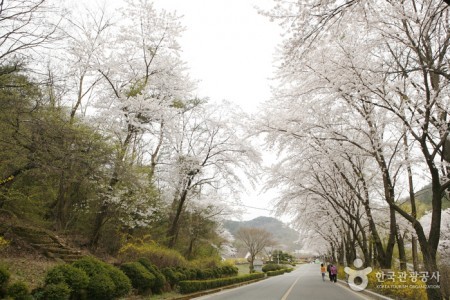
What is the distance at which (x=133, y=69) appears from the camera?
19172 mm

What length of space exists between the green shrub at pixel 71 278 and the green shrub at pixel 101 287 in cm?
34

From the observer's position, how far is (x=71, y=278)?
8336 mm

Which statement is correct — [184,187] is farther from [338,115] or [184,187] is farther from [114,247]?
[338,115]

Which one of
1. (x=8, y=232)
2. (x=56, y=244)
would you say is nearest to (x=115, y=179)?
(x=56, y=244)

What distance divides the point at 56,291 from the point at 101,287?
1.65m

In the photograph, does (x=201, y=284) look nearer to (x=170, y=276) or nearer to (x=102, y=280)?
(x=170, y=276)

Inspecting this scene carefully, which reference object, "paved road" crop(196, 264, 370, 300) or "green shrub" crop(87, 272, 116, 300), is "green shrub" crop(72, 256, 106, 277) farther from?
"paved road" crop(196, 264, 370, 300)

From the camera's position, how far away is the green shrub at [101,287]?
8.97m

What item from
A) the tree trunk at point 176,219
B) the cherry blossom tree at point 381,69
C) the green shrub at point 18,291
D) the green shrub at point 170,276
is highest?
the cherry blossom tree at point 381,69

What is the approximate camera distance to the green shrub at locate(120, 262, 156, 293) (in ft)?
38.3

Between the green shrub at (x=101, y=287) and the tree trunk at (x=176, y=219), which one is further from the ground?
the tree trunk at (x=176, y=219)

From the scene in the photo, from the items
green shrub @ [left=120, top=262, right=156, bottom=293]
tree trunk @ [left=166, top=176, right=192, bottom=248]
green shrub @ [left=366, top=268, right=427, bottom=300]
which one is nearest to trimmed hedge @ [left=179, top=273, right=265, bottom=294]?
green shrub @ [left=120, top=262, right=156, bottom=293]

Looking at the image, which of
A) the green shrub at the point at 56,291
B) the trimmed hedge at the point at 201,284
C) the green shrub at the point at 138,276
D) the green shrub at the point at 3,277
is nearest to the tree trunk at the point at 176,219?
the trimmed hedge at the point at 201,284

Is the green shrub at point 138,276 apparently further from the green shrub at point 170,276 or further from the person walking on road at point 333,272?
the person walking on road at point 333,272
